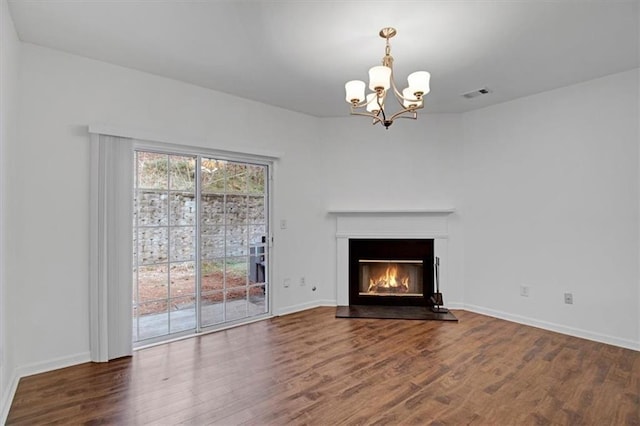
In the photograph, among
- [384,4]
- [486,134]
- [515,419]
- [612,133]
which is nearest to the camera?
[515,419]

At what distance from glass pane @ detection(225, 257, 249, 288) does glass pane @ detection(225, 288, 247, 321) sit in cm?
8

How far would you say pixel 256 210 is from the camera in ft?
13.7

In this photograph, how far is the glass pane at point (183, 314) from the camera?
3529 millimetres

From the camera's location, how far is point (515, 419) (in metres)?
2.08

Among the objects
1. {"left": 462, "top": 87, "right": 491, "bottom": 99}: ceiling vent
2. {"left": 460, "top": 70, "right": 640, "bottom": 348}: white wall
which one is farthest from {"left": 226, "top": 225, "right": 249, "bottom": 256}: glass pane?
{"left": 462, "top": 87, "right": 491, "bottom": 99}: ceiling vent

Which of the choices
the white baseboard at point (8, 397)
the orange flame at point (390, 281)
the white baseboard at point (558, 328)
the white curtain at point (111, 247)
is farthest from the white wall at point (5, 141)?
the white baseboard at point (558, 328)

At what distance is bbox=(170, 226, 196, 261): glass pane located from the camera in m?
3.50

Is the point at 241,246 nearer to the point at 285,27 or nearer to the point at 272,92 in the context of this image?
the point at 272,92

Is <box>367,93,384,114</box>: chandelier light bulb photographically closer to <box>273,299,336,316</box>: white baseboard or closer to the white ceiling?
the white ceiling

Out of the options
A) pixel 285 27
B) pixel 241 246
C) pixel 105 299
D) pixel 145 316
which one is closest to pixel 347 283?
pixel 241 246

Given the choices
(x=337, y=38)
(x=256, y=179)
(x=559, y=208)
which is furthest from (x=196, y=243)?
(x=559, y=208)

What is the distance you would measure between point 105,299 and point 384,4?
3313 millimetres

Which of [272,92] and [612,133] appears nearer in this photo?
[612,133]

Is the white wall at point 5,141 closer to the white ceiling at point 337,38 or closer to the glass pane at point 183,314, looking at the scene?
the white ceiling at point 337,38
